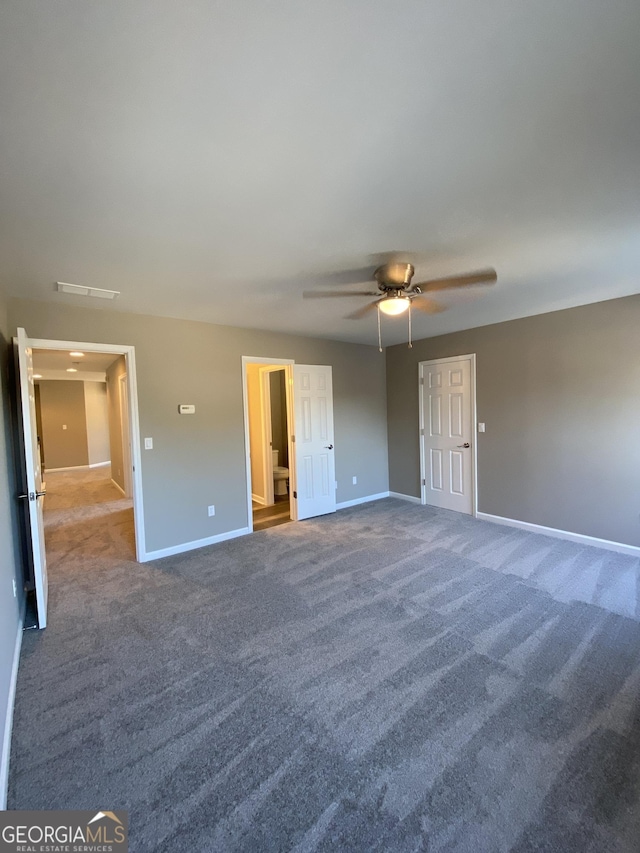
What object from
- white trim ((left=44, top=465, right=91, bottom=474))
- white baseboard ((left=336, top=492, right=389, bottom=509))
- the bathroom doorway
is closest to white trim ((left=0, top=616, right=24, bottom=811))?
the bathroom doorway

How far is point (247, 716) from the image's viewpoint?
1784 millimetres

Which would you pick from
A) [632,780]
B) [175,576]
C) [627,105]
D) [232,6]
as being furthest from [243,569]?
[627,105]

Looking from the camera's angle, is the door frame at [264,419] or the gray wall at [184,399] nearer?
the gray wall at [184,399]

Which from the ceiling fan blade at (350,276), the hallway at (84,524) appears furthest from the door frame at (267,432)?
the ceiling fan blade at (350,276)

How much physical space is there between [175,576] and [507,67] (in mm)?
3867

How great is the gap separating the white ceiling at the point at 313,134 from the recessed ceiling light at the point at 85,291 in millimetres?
219

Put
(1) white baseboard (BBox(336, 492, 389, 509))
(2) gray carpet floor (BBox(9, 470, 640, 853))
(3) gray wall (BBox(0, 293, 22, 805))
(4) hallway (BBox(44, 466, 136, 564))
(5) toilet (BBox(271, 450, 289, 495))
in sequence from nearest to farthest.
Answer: (2) gray carpet floor (BBox(9, 470, 640, 853)) → (3) gray wall (BBox(0, 293, 22, 805)) → (4) hallway (BBox(44, 466, 136, 564)) → (1) white baseboard (BBox(336, 492, 389, 509)) → (5) toilet (BBox(271, 450, 289, 495))

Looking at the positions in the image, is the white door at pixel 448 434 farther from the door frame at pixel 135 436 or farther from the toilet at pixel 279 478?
the door frame at pixel 135 436

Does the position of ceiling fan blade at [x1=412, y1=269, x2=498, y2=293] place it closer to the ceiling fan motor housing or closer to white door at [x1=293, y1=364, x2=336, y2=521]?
the ceiling fan motor housing

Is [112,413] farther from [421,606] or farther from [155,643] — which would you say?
[421,606]

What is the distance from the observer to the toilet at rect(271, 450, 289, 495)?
20.0 ft

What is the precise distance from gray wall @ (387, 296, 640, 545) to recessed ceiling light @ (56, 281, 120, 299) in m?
4.05

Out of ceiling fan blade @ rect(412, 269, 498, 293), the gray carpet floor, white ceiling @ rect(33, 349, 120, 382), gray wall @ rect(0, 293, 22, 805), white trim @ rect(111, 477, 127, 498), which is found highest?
white ceiling @ rect(33, 349, 120, 382)

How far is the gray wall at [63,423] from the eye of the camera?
9414 mm
